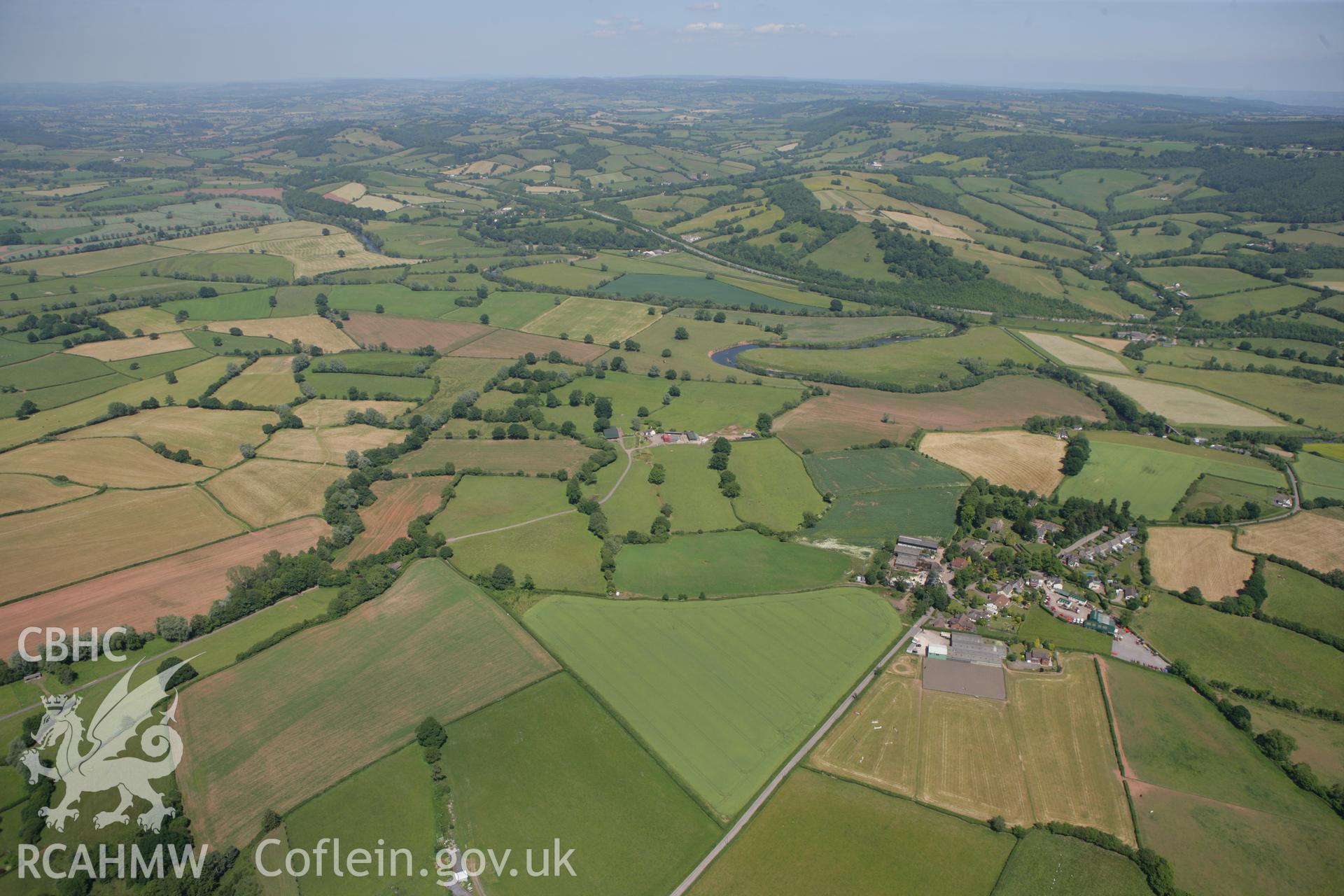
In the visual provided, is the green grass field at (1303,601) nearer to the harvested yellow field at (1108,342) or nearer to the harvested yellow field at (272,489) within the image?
the harvested yellow field at (1108,342)

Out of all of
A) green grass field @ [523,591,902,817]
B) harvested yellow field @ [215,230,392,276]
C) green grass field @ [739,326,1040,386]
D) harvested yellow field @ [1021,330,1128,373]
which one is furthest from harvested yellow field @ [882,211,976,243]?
green grass field @ [523,591,902,817]

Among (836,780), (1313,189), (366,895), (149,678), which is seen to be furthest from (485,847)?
(1313,189)

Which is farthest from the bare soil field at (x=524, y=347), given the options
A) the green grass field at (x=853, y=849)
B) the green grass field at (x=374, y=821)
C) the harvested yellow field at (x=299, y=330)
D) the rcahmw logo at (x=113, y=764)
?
the green grass field at (x=853, y=849)

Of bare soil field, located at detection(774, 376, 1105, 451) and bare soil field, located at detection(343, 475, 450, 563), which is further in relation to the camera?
bare soil field, located at detection(774, 376, 1105, 451)

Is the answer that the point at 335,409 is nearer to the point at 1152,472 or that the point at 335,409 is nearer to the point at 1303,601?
the point at 1152,472

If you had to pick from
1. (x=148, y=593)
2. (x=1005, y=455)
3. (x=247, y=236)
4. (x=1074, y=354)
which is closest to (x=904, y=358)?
(x=1074, y=354)

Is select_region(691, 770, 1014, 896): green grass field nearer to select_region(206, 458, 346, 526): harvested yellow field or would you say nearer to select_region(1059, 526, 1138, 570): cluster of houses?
select_region(1059, 526, 1138, 570): cluster of houses
